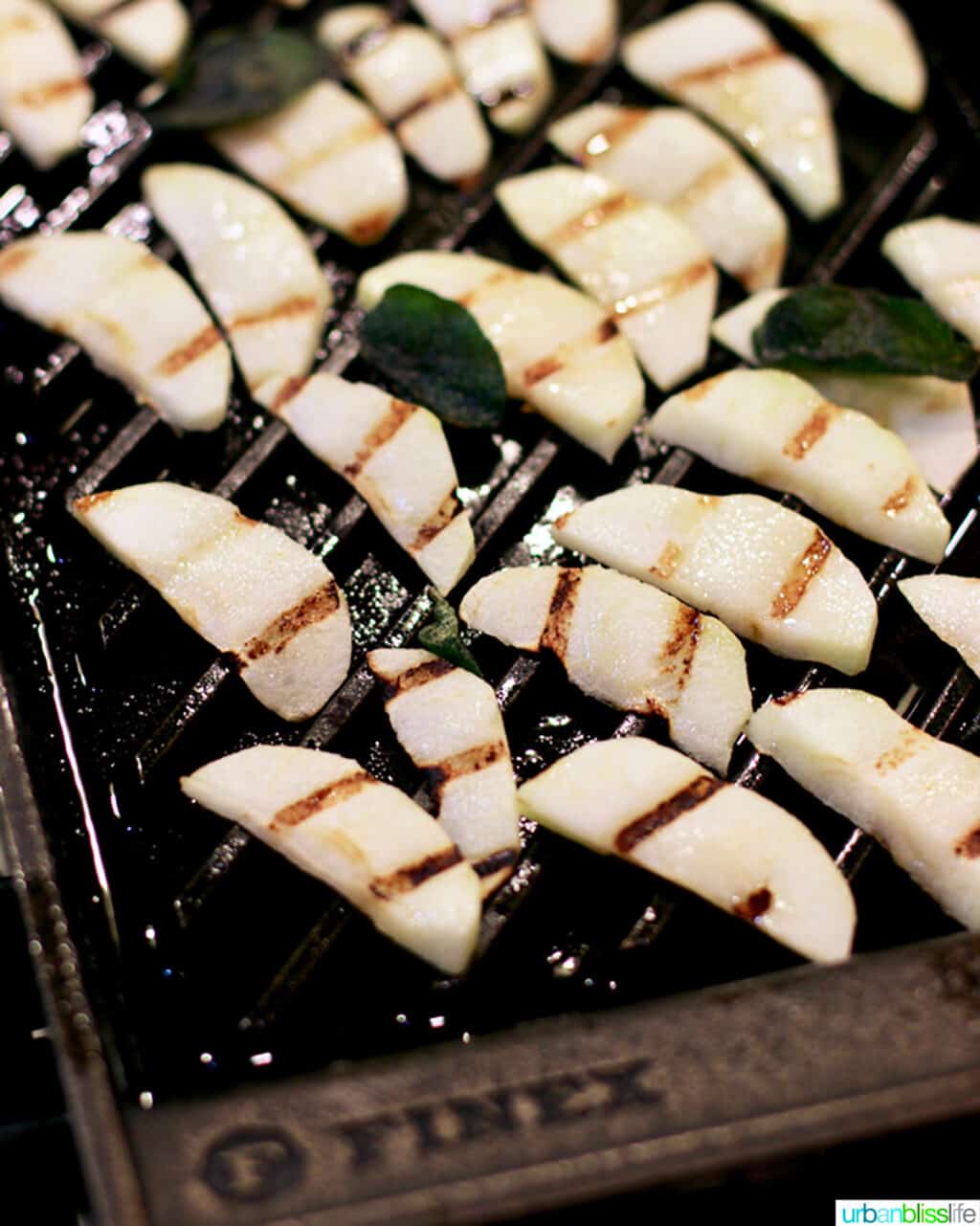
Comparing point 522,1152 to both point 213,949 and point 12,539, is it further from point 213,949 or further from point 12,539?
point 12,539

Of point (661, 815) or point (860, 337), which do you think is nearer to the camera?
point (661, 815)

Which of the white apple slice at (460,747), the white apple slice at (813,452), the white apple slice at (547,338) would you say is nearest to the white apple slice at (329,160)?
the white apple slice at (547,338)

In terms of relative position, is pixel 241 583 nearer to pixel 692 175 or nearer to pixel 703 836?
pixel 703 836

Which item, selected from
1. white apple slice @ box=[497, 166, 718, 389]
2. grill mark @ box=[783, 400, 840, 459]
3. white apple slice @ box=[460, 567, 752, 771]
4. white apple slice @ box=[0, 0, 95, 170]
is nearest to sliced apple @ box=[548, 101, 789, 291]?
white apple slice @ box=[497, 166, 718, 389]

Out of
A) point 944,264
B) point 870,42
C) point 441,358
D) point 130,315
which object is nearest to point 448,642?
point 441,358

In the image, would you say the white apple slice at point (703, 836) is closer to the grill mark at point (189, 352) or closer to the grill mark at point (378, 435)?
the grill mark at point (378, 435)

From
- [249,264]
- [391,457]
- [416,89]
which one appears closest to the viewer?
[391,457]
